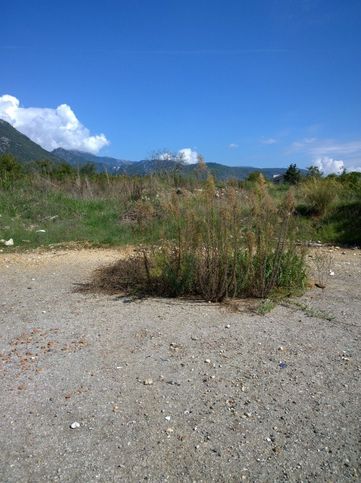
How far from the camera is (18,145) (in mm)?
94062

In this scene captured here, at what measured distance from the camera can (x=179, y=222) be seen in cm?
534

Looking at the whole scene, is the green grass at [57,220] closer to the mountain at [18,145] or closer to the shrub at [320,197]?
the shrub at [320,197]

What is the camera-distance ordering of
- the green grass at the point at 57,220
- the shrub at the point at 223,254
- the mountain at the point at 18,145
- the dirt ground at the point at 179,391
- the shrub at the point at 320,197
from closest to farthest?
the dirt ground at the point at 179,391
the shrub at the point at 223,254
the green grass at the point at 57,220
the shrub at the point at 320,197
the mountain at the point at 18,145

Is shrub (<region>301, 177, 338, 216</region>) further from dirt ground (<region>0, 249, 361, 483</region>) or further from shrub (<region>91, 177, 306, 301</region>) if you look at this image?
dirt ground (<region>0, 249, 361, 483</region>)

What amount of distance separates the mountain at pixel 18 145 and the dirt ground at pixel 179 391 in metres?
82.5

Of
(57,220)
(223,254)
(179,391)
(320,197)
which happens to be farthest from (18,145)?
(179,391)

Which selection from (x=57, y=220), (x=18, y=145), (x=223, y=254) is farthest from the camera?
(x=18, y=145)

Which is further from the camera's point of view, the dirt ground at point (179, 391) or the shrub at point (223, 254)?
the shrub at point (223, 254)

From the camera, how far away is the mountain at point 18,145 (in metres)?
86.5

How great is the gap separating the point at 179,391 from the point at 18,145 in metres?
98.7

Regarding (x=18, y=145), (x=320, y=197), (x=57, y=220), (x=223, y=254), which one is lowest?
(x=57, y=220)

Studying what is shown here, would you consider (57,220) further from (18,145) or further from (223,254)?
(18,145)

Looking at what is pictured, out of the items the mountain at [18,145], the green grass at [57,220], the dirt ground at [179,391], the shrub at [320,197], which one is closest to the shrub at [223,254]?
the dirt ground at [179,391]

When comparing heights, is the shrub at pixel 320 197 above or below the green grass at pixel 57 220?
above
